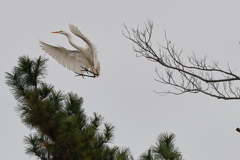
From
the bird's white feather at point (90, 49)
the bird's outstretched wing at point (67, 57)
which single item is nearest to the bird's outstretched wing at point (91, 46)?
the bird's white feather at point (90, 49)

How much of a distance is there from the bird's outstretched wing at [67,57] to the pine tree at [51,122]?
2231mm

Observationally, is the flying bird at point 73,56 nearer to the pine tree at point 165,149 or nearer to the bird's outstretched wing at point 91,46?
the bird's outstretched wing at point 91,46

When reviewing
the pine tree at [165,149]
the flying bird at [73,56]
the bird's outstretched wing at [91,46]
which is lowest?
the pine tree at [165,149]

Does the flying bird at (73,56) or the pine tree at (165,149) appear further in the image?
the flying bird at (73,56)

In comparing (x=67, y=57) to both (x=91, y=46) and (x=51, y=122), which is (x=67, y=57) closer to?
(x=91, y=46)

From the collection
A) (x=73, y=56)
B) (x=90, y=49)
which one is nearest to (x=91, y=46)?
(x=90, y=49)

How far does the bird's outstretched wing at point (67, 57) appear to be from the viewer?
9977 millimetres

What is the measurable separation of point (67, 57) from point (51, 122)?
2.73 metres

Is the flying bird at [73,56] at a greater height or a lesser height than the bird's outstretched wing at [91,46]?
greater

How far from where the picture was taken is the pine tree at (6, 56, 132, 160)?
730cm

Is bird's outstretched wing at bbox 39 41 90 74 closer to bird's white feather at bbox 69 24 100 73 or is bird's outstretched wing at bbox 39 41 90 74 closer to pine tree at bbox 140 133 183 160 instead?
bird's white feather at bbox 69 24 100 73

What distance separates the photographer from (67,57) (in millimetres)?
10180

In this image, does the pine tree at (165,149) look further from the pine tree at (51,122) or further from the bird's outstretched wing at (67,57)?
the bird's outstretched wing at (67,57)

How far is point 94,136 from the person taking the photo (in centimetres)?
756
